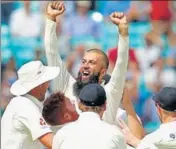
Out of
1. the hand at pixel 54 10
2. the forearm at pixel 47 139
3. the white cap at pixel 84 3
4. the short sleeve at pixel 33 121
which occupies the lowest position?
the white cap at pixel 84 3

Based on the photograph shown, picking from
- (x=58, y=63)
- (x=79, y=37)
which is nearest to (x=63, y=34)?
(x=79, y=37)

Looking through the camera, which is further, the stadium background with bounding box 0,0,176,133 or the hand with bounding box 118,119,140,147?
the stadium background with bounding box 0,0,176,133

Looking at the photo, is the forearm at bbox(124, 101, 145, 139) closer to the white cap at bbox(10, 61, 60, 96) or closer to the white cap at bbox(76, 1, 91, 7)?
the white cap at bbox(10, 61, 60, 96)

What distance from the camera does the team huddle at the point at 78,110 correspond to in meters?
6.85

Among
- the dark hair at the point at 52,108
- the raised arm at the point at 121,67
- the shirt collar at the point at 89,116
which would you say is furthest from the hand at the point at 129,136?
the shirt collar at the point at 89,116

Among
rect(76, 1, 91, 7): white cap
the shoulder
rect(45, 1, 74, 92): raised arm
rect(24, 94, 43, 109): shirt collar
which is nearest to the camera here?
the shoulder

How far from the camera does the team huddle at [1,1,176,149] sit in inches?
270

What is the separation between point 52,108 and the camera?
7453 mm

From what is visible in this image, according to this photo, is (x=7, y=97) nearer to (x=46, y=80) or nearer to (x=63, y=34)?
(x=63, y=34)

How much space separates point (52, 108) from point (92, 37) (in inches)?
245

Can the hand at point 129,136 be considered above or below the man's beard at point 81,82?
below

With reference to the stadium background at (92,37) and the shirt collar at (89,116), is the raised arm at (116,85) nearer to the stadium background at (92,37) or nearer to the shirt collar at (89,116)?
the shirt collar at (89,116)

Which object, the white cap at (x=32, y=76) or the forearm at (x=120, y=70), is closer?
the white cap at (x=32, y=76)

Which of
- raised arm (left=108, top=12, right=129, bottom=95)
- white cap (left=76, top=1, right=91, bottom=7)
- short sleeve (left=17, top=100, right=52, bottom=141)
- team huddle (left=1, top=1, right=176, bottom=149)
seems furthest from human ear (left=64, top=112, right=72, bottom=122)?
white cap (left=76, top=1, right=91, bottom=7)
